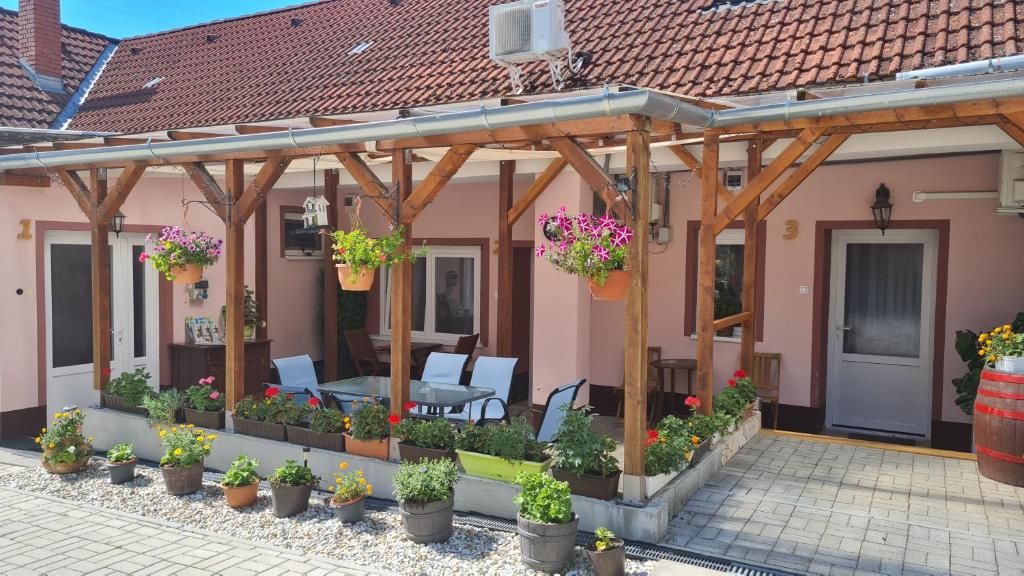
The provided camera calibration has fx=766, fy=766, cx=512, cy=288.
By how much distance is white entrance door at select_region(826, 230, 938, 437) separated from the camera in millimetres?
7902

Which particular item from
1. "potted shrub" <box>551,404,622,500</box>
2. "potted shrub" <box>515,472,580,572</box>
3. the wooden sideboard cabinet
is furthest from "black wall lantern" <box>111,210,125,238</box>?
"potted shrub" <box>515,472,580,572</box>

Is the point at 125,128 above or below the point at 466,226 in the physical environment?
above

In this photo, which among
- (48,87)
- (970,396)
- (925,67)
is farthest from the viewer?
(48,87)

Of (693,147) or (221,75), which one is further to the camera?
(221,75)

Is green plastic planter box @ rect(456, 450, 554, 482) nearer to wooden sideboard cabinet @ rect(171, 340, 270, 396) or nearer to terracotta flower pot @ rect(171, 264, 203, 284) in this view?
terracotta flower pot @ rect(171, 264, 203, 284)

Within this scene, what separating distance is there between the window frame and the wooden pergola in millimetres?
2514

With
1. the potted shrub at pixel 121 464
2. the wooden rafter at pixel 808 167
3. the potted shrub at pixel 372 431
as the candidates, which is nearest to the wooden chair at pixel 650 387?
the wooden rafter at pixel 808 167

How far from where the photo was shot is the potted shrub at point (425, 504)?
466cm

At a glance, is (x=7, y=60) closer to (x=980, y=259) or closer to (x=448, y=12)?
(x=448, y=12)

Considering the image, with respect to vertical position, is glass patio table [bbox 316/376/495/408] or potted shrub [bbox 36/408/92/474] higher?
glass patio table [bbox 316/376/495/408]

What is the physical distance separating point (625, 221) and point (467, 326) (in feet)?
21.2

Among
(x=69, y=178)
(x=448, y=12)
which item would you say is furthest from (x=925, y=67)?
(x=69, y=178)

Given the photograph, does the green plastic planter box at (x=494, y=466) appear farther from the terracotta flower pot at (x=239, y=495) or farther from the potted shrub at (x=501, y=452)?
the terracotta flower pot at (x=239, y=495)

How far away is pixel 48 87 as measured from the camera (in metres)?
10.5
